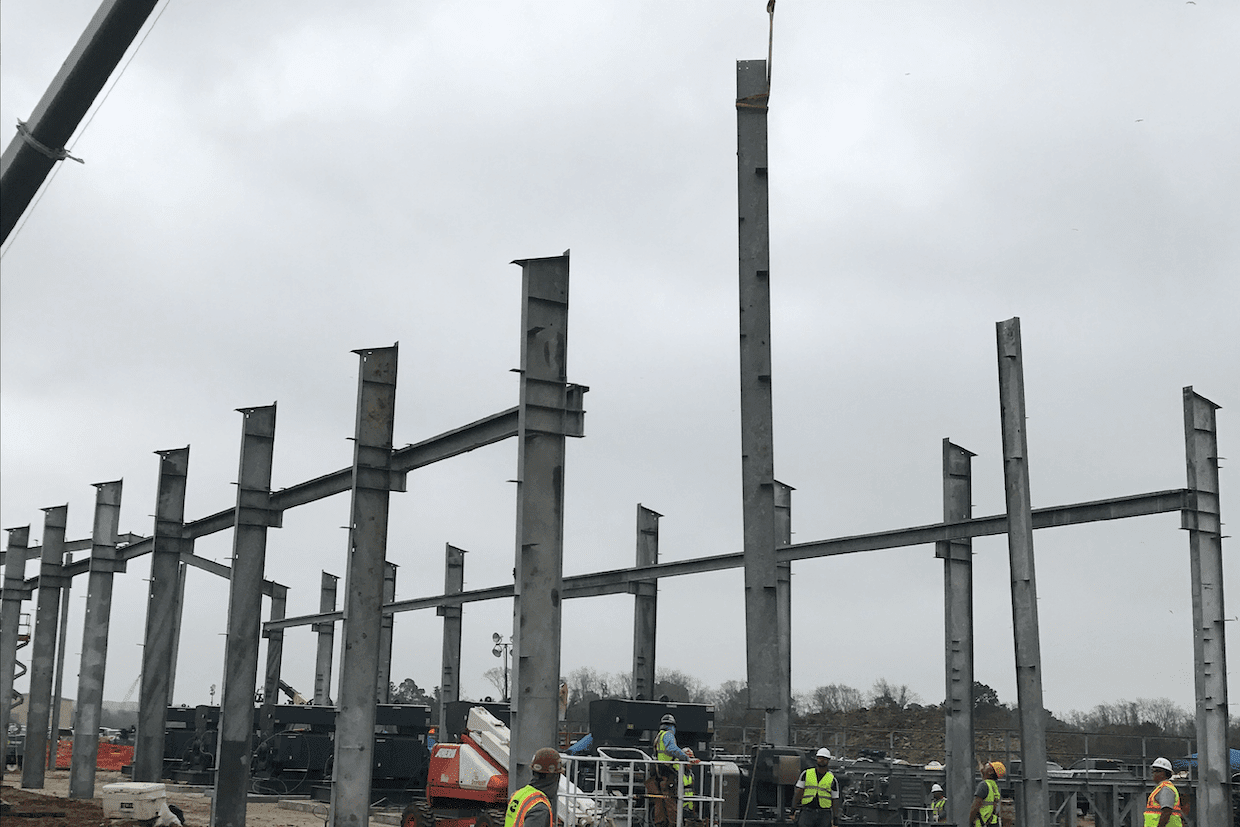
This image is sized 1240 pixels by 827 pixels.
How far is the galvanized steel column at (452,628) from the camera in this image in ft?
122

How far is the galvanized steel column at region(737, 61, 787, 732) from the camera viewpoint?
13734mm

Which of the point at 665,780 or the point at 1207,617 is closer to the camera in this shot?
the point at 665,780

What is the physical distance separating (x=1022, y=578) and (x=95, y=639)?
22.5 metres

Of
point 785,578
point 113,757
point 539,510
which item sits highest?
point 785,578

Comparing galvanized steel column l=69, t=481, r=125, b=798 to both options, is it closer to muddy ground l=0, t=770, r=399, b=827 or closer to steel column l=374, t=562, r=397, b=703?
muddy ground l=0, t=770, r=399, b=827

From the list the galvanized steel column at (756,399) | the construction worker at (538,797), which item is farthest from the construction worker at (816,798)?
the construction worker at (538,797)

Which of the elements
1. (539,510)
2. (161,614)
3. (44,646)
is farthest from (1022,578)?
(44,646)

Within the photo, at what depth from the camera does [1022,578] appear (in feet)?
53.9

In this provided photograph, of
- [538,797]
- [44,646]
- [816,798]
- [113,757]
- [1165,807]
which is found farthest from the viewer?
[113,757]

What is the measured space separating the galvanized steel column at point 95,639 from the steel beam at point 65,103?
17.3 metres

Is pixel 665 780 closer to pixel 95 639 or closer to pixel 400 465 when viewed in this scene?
pixel 400 465

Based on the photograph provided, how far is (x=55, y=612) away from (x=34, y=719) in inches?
118

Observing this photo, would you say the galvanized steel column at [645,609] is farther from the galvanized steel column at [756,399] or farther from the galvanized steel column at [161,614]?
the galvanized steel column at [756,399]

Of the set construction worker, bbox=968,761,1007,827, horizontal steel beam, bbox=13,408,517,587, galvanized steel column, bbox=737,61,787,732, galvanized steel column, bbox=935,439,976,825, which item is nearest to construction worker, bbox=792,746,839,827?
galvanized steel column, bbox=737,61,787,732
